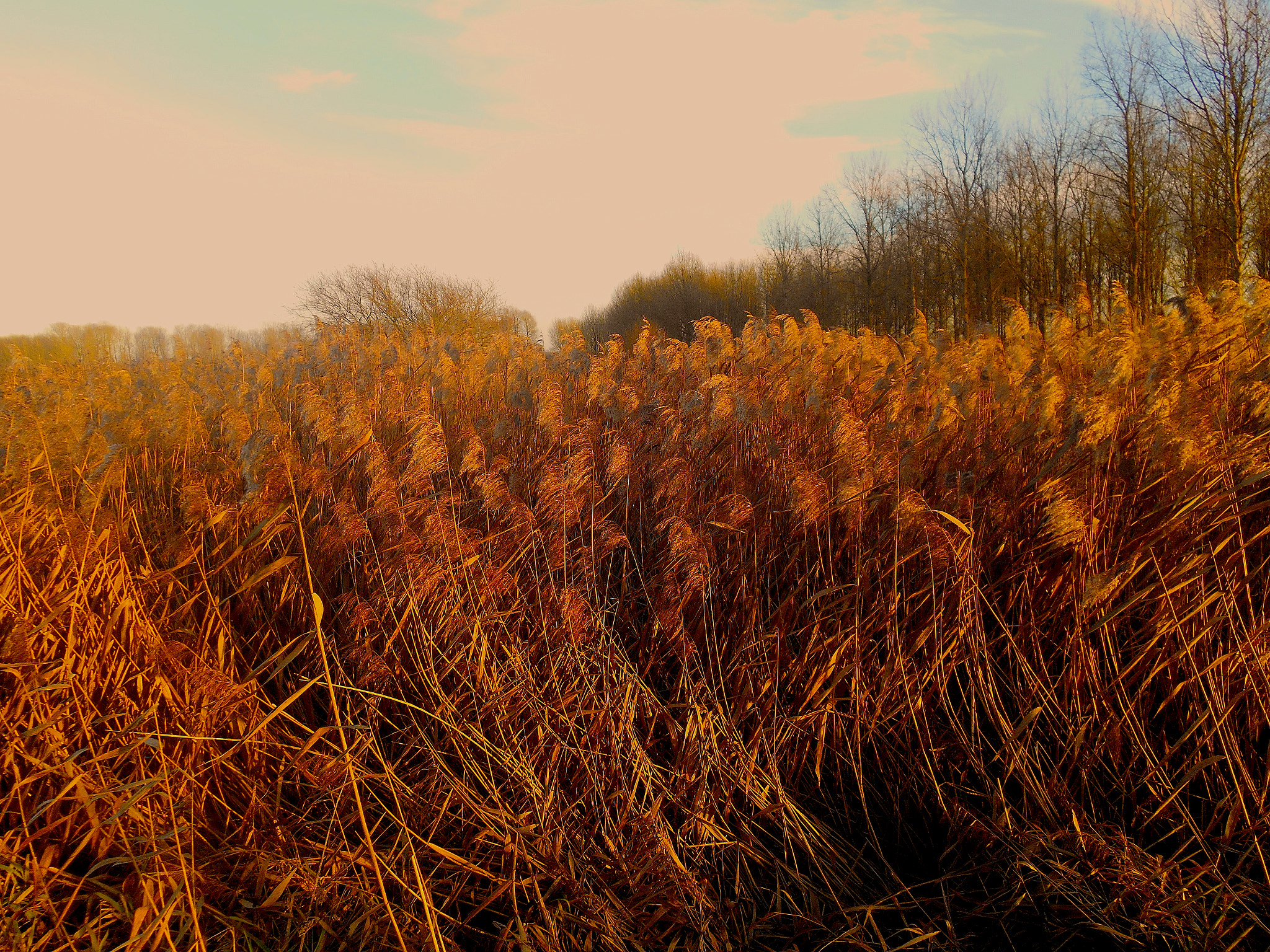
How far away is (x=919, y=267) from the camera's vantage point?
27.0m

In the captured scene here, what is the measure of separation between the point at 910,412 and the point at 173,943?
2.90 metres

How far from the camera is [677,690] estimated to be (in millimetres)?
2637

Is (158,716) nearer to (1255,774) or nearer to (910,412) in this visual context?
(910,412)

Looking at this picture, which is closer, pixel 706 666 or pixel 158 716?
pixel 158 716

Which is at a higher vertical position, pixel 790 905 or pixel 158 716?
pixel 158 716

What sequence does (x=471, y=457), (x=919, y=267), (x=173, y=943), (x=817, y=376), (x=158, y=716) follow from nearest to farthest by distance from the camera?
(x=173, y=943) → (x=158, y=716) → (x=471, y=457) → (x=817, y=376) → (x=919, y=267)

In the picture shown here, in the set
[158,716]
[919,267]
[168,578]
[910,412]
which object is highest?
[919,267]

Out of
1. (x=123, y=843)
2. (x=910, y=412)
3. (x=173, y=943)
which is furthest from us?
(x=910, y=412)

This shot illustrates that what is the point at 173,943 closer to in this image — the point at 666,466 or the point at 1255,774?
the point at 666,466

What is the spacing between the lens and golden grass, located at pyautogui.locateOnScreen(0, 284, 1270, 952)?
216 cm

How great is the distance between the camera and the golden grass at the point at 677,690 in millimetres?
2156

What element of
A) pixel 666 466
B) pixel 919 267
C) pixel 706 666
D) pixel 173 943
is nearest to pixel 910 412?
pixel 666 466

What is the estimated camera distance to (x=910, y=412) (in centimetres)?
306

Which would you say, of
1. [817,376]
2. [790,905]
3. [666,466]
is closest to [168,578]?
[666,466]
